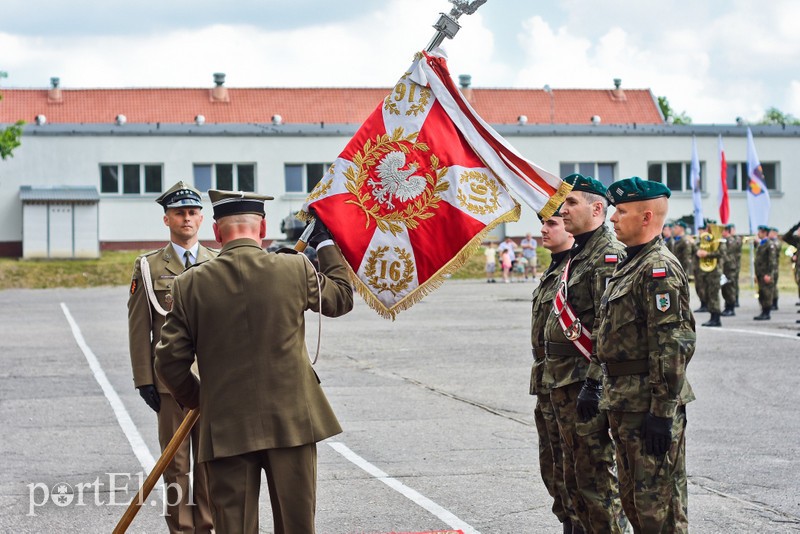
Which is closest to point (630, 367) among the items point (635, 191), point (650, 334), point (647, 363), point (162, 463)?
point (647, 363)

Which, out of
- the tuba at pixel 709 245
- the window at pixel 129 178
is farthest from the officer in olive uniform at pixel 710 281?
the window at pixel 129 178

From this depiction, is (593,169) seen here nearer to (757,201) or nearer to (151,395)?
(757,201)

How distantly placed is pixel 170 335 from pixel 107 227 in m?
44.3

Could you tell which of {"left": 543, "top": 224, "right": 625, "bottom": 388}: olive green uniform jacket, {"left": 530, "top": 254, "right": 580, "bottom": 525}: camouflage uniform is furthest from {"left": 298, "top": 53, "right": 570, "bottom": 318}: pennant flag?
{"left": 530, "top": 254, "right": 580, "bottom": 525}: camouflage uniform

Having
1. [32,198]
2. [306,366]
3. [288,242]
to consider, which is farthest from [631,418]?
[32,198]

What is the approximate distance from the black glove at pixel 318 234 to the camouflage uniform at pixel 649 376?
1.48 meters

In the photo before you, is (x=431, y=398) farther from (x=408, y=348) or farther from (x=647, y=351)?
(x=647, y=351)

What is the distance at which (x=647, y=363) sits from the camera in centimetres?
519

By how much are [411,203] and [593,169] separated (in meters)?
46.2

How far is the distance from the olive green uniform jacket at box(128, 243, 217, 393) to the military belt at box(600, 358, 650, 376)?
254cm

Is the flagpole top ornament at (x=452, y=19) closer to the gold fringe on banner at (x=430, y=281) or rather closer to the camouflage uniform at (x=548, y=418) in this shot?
the gold fringe on banner at (x=430, y=281)

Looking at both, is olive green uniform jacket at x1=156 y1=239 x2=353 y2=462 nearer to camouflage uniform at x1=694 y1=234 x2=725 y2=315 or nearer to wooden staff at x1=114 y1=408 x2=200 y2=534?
wooden staff at x1=114 y1=408 x2=200 y2=534

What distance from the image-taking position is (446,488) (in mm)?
7719

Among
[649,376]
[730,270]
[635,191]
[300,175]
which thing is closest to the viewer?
[649,376]
